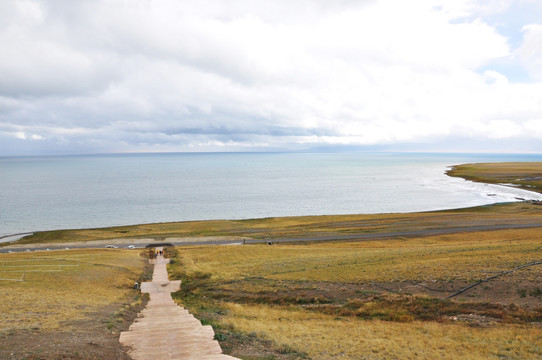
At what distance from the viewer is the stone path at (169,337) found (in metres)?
12.6

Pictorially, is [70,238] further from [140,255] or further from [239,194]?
[239,194]

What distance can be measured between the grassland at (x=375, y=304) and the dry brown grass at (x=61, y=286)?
5.38 metres

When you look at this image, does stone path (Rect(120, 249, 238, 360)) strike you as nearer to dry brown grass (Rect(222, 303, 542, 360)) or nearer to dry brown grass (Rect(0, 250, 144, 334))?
dry brown grass (Rect(222, 303, 542, 360))

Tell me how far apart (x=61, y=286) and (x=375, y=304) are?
Result: 24.0 metres

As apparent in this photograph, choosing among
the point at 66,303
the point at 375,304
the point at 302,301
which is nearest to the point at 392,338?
the point at 375,304

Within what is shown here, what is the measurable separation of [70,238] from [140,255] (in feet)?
90.2

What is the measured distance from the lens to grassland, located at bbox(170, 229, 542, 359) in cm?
1519

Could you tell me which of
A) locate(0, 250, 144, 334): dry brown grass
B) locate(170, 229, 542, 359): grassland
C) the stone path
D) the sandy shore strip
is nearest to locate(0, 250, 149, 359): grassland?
locate(0, 250, 144, 334): dry brown grass

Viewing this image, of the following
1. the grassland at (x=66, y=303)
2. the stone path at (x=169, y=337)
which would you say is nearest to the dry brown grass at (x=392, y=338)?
the stone path at (x=169, y=337)

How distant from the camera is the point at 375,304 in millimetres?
22250

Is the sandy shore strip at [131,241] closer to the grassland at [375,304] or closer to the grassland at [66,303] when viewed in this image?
the grassland at [66,303]

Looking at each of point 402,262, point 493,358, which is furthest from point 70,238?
point 493,358

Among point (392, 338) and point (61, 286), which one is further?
point (61, 286)

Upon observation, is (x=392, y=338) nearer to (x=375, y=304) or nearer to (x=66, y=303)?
(x=375, y=304)
